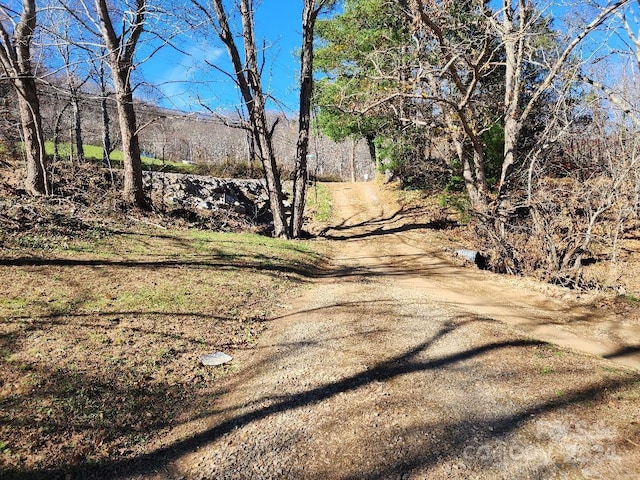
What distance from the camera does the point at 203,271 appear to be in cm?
726

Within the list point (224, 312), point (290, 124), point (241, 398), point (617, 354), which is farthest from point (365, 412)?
point (290, 124)

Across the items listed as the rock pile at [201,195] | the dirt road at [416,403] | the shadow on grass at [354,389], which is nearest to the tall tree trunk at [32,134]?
the rock pile at [201,195]

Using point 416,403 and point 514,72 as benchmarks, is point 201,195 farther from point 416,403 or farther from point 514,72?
point 416,403

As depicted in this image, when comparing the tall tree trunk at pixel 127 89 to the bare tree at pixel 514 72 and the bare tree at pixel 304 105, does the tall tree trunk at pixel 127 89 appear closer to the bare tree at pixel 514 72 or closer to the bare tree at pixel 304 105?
the bare tree at pixel 304 105

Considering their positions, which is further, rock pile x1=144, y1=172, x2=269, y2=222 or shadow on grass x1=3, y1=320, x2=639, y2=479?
rock pile x1=144, y1=172, x2=269, y2=222

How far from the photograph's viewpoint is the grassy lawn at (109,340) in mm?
3162

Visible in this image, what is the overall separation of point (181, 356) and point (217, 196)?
12.5m

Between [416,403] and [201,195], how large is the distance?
538 inches

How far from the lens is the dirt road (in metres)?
2.76

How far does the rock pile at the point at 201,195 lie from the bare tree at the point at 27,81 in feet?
11.0

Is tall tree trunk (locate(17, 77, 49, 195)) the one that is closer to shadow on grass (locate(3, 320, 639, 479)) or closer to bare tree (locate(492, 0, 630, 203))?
shadow on grass (locate(3, 320, 639, 479))

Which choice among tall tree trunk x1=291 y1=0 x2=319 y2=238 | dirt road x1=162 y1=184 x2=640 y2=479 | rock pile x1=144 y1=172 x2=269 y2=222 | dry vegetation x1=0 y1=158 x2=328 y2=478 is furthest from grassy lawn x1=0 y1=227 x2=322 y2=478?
rock pile x1=144 y1=172 x2=269 y2=222

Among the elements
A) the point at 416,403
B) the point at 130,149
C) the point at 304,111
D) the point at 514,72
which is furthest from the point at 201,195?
the point at 416,403

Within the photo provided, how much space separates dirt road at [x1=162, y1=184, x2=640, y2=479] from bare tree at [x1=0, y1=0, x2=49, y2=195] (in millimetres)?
7508
